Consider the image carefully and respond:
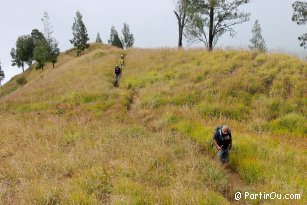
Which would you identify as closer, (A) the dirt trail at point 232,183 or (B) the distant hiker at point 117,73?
(A) the dirt trail at point 232,183

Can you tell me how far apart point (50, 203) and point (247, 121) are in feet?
32.8

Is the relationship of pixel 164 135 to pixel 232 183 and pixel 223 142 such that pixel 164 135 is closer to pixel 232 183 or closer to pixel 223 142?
pixel 223 142

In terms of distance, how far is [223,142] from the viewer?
9391 mm

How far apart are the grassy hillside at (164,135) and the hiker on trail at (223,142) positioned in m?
0.45

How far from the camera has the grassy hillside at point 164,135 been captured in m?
7.84

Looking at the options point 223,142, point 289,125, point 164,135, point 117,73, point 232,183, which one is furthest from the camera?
point 117,73

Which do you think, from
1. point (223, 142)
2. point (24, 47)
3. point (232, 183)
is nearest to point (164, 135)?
point (223, 142)

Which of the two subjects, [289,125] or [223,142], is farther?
[289,125]

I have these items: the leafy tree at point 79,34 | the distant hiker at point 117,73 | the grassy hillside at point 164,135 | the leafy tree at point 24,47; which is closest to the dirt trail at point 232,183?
the grassy hillside at point 164,135

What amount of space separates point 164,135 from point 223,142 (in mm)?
2953

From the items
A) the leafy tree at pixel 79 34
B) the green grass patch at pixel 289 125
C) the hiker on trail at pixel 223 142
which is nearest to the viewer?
the hiker on trail at pixel 223 142

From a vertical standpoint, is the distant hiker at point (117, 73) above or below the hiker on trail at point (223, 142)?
above

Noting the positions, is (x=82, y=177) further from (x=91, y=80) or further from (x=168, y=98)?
(x=91, y=80)

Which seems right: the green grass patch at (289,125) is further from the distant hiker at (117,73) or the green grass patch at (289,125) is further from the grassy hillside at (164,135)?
the distant hiker at (117,73)
